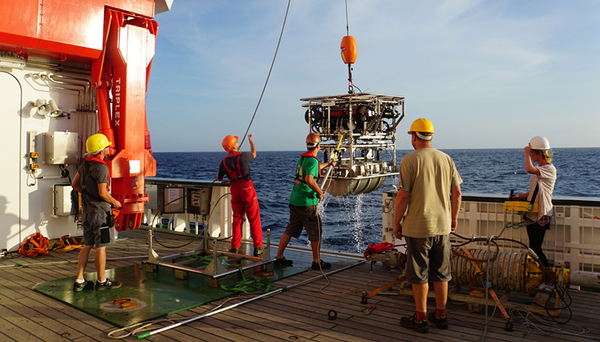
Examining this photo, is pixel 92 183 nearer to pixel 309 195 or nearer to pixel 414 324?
pixel 309 195

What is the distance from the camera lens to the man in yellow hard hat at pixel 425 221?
13.0ft

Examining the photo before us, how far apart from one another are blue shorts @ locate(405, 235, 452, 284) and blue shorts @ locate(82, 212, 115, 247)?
3313mm

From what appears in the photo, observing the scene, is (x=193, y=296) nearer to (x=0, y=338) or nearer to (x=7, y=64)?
(x=0, y=338)

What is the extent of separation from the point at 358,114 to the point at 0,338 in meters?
9.74

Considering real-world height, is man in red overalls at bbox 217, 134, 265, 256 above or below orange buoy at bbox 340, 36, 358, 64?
below

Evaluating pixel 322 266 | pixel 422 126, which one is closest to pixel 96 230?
pixel 322 266

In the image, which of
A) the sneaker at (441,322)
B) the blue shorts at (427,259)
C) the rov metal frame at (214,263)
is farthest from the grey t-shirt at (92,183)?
the sneaker at (441,322)

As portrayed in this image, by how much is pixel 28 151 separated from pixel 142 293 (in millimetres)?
3632

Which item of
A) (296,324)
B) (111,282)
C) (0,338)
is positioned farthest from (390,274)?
(0,338)

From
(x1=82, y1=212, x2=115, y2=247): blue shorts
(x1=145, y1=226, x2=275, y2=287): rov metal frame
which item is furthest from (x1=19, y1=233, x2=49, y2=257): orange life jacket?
(x1=82, y1=212, x2=115, y2=247): blue shorts

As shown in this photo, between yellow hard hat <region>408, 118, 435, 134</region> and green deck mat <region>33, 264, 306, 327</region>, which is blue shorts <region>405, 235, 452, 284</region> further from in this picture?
green deck mat <region>33, 264, 306, 327</region>

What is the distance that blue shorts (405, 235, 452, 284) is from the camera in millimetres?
3980

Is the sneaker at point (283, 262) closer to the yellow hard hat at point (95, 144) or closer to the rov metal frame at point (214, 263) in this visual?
the rov metal frame at point (214, 263)

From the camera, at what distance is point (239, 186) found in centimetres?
678
